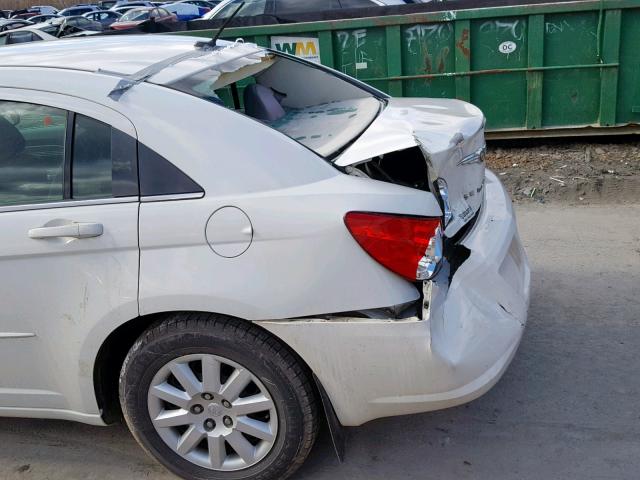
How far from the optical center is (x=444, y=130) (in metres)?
3.16

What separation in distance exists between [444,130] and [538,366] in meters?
1.36

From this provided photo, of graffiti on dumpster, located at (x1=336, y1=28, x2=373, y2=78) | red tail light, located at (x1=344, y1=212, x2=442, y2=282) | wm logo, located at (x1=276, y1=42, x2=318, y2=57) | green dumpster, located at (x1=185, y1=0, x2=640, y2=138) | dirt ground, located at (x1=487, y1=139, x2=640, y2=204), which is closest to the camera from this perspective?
red tail light, located at (x1=344, y1=212, x2=442, y2=282)

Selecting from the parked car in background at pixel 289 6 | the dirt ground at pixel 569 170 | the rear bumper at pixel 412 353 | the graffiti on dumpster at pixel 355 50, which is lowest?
the dirt ground at pixel 569 170

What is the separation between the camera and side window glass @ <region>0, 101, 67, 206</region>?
2824 millimetres

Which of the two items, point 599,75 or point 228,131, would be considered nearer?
point 228,131

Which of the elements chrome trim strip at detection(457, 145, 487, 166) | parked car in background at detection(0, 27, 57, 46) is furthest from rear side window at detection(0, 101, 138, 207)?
parked car in background at detection(0, 27, 57, 46)

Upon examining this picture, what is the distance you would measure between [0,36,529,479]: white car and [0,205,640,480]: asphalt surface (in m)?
0.32

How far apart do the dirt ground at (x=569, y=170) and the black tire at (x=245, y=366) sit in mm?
4375

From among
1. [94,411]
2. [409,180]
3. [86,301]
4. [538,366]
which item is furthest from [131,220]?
[538,366]

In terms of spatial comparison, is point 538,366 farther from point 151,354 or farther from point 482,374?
point 151,354

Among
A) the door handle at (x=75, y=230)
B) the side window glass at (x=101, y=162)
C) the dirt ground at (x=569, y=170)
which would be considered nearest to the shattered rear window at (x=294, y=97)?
the side window glass at (x=101, y=162)

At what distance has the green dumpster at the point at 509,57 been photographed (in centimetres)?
687

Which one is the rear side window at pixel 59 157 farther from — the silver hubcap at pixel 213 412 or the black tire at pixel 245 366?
the silver hubcap at pixel 213 412

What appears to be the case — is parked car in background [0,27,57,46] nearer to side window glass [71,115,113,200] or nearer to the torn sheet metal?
the torn sheet metal
